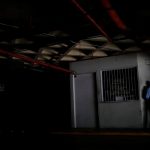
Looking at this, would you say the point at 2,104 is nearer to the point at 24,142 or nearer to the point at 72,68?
the point at 72,68

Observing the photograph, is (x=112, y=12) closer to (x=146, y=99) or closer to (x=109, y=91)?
(x=146, y=99)

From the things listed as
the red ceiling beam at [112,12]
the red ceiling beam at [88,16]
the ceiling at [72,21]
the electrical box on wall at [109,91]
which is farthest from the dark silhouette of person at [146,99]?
the red ceiling beam at [112,12]

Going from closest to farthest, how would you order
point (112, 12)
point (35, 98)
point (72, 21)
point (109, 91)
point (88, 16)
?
Answer: point (112, 12)
point (88, 16)
point (72, 21)
point (109, 91)
point (35, 98)

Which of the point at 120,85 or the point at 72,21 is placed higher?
the point at 72,21

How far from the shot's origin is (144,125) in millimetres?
8602

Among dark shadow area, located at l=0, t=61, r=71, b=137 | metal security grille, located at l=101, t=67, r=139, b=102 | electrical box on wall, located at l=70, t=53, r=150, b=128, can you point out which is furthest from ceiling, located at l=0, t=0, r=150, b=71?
dark shadow area, located at l=0, t=61, r=71, b=137

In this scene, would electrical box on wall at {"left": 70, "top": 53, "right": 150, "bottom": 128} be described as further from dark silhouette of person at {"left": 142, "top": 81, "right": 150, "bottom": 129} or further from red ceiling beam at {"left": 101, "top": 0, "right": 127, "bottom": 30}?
red ceiling beam at {"left": 101, "top": 0, "right": 127, "bottom": 30}

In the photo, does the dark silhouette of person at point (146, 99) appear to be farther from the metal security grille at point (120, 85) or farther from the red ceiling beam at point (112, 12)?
the red ceiling beam at point (112, 12)

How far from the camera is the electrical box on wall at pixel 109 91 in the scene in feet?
29.7

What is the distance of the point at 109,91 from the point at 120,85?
567mm

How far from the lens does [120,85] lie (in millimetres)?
9453

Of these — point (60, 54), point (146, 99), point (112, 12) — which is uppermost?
point (60, 54)

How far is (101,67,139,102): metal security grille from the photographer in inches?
363

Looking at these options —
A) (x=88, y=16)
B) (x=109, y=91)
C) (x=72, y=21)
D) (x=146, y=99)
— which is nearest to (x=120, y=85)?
(x=109, y=91)
